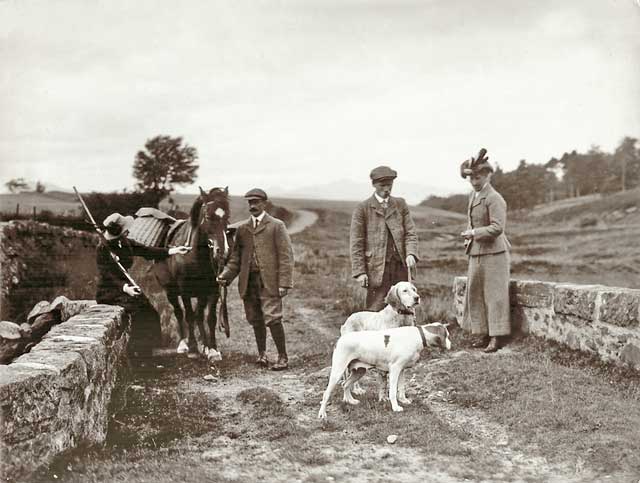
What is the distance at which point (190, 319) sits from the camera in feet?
23.2

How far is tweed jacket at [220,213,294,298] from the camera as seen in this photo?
6250 millimetres

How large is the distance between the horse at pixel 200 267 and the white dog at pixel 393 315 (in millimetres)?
1617

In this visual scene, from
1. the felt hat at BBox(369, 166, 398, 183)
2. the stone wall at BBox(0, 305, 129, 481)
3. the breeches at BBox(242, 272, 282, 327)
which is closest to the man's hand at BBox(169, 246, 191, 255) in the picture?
the breeches at BBox(242, 272, 282, 327)

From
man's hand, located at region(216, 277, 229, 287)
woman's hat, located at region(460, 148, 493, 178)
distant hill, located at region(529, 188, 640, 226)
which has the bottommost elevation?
man's hand, located at region(216, 277, 229, 287)

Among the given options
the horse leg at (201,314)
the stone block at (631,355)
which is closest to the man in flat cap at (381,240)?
the stone block at (631,355)

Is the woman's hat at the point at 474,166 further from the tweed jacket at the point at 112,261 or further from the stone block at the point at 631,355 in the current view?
the tweed jacket at the point at 112,261

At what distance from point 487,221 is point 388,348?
2.53 m

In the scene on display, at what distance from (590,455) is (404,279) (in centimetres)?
235

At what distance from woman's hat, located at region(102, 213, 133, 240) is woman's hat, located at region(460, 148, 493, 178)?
11.1ft

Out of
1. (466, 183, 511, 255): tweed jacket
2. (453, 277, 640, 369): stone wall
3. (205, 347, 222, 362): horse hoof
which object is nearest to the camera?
(453, 277, 640, 369): stone wall

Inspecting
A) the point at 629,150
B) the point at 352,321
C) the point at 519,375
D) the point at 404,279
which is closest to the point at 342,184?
the point at 404,279

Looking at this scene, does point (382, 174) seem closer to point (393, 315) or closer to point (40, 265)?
point (393, 315)

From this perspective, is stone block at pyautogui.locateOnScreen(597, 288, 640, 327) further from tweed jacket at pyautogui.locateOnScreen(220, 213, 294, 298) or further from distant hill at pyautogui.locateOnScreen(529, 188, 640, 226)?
distant hill at pyautogui.locateOnScreen(529, 188, 640, 226)

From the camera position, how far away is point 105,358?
16.6 ft
